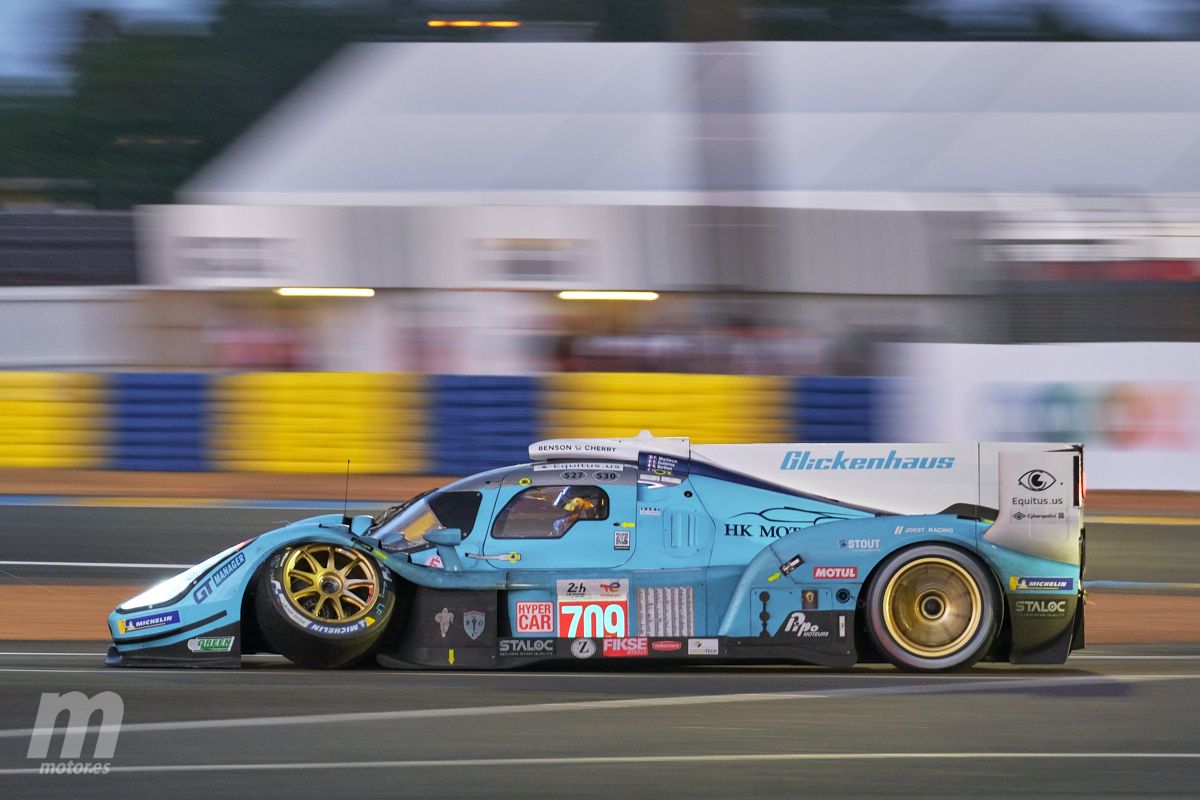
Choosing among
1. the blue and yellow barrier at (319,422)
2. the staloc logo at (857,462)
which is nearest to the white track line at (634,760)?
the staloc logo at (857,462)

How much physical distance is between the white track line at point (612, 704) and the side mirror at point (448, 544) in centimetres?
93

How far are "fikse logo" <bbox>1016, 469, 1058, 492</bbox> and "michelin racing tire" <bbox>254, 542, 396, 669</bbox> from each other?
312 centimetres

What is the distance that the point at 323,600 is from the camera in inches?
297

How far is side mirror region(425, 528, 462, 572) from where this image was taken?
757 centimetres

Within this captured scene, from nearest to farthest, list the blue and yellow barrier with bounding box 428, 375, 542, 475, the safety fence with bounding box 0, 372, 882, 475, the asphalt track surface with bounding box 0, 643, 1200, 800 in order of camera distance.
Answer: the asphalt track surface with bounding box 0, 643, 1200, 800, the safety fence with bounding box 0, 372, 882, 475, the blue and yellow barrier with bounding box 428, 375, 542, 475

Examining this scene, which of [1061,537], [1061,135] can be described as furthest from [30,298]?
[1061,537]

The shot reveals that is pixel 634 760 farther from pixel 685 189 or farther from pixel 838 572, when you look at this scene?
pixel 685 189

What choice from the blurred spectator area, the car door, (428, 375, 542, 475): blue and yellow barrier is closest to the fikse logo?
the car door

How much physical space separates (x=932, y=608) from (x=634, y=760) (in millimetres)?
2298

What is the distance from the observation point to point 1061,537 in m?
7.56

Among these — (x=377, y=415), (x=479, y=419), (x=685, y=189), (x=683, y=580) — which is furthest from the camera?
(x=685, y=189)

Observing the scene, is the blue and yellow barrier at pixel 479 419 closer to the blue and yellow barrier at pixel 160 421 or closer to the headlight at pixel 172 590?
the blue and yellow barrier at pixel 160 421

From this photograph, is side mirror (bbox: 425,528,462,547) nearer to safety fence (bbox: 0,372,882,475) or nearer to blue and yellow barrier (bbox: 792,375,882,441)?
safety fence (bbox: 0,372,882,475)

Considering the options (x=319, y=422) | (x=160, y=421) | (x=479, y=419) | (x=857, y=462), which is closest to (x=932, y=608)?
(x=857, y=462)
